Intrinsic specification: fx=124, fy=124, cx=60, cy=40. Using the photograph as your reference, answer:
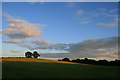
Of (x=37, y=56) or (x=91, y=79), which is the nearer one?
(x=91, y=79)

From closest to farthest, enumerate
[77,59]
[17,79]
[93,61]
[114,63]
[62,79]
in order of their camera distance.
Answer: [17,79]
[62,79]
[114,63]
[93,61]
[77,59]

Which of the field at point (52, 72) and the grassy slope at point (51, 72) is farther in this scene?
the field at point (52, 72)

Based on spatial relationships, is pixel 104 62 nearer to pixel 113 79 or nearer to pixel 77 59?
pixel 77 59

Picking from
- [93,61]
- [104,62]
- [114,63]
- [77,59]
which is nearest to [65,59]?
[77,59]

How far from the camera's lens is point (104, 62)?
6700 centimetres

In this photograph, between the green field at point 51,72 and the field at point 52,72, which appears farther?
the field at point 52,72

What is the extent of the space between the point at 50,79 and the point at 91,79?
21.8 ft

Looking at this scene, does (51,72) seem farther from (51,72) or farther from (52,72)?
(52,72)

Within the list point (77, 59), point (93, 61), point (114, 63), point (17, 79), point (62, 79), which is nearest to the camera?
point (17, 79)

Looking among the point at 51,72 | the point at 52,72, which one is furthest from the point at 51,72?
the point at 52,72

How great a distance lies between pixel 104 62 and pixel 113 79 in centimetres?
4866

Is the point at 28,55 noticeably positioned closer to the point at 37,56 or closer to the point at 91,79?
the point at 37,56

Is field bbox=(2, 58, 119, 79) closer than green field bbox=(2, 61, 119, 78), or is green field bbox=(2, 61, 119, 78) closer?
green field bbox=(2, 61, 119, 78)

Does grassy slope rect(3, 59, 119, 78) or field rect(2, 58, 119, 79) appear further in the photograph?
field rect(2, 58, 119, 79)
